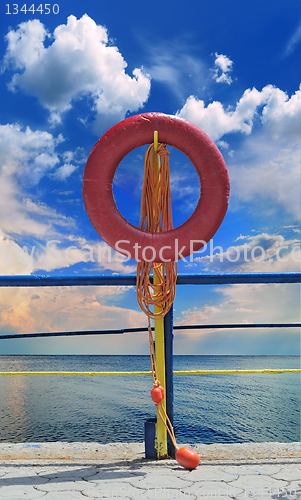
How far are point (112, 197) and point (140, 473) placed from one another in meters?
1.27

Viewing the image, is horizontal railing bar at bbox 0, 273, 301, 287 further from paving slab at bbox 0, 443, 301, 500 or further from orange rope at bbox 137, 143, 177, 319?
paving slab at bbox 0, 443, 301, 500

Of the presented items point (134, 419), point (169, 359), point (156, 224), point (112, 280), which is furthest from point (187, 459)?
point (134, 419)

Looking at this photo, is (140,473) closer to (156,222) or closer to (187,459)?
(187,459)

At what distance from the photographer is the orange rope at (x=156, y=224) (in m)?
1.57

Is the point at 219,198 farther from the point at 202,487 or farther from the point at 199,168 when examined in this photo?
the point at 202,487

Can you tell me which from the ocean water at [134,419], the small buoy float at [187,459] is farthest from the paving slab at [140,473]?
the ocean water at [134,419]

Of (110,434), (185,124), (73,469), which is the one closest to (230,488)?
(73,469)

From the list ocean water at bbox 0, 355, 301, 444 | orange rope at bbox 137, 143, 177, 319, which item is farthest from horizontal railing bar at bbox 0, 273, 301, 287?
ocean water at bbox 0, 355, 301, 444

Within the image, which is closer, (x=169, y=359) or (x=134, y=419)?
(x=169, y=359)

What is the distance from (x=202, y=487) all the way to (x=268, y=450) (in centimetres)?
66

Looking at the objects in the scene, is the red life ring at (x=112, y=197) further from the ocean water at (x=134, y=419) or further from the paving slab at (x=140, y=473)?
the ocean water at (x=134, y=419)

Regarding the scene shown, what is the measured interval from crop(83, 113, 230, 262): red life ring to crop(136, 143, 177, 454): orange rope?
0.07 metres

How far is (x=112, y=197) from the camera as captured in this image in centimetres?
162

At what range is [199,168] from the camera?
165 centimetres
